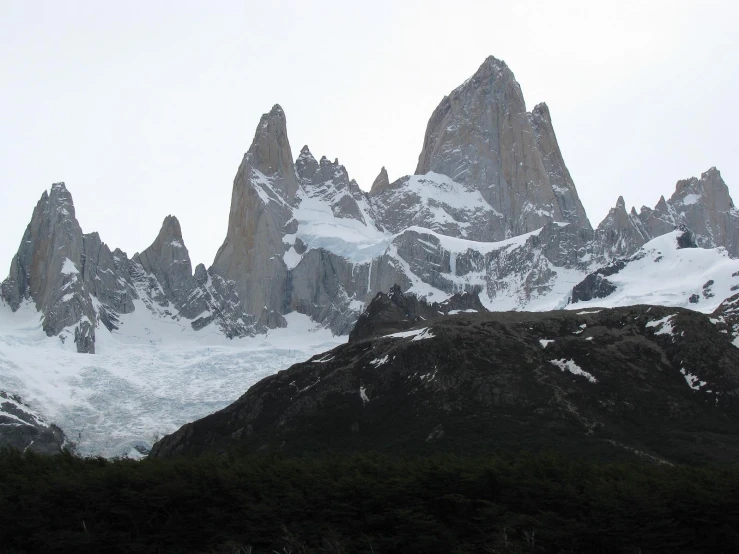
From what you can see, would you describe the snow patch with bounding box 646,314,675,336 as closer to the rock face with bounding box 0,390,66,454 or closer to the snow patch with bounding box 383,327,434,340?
the snow patch with bounding box 383,327,434,340

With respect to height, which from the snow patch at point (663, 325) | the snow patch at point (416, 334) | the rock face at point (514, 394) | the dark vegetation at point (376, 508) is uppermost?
the snow patch at point (663, 325)

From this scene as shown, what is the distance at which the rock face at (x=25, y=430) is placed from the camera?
179875 millimetres

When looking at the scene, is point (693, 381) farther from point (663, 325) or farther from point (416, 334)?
point (416, 334)

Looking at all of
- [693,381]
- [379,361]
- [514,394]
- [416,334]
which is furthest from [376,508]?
[416,334]

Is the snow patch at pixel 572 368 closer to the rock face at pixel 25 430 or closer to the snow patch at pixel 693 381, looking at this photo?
the snow patch at pixel 693 381

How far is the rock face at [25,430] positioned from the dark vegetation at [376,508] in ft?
321

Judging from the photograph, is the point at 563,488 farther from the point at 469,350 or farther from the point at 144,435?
the point at 144,435

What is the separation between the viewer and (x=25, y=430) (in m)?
184

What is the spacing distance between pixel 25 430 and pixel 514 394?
94.6 m

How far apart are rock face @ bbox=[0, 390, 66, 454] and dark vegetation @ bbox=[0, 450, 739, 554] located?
97.7 m

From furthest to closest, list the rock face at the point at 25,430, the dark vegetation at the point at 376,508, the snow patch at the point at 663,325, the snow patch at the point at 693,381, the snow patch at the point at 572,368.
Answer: the rock face at the point at 25,430 < the snow patch at the point at 663,325 < the snow patch at the point at 572,368 < the snow patch at the point at 693,381 < the dark vegetation at the point at 376,508

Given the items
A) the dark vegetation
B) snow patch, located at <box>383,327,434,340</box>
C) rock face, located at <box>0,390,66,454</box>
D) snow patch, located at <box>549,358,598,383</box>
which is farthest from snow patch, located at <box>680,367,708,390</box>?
rock face, located at <box>0,390,66,454</box>

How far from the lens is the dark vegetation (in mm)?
69312

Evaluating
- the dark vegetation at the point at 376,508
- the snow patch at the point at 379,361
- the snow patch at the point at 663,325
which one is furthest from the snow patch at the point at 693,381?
the dark vegetation at the point at 376,508
